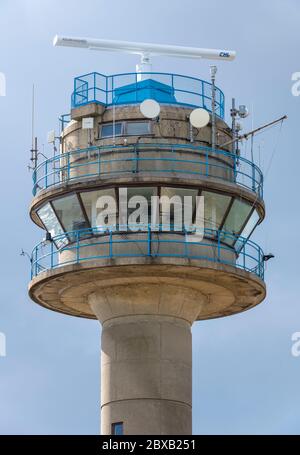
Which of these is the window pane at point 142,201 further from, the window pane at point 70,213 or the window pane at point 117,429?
the window pane at point 117,429

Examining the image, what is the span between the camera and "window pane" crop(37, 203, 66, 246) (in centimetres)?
7331

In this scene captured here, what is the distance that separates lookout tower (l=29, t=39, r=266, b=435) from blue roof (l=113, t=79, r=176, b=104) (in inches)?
1.4

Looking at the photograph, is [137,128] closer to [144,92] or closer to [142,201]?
[144,92]

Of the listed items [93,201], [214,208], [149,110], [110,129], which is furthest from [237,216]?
[110,129]

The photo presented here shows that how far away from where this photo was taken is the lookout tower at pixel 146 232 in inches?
2815

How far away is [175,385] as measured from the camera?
238 feet

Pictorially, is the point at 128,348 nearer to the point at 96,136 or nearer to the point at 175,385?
the point at 175,385

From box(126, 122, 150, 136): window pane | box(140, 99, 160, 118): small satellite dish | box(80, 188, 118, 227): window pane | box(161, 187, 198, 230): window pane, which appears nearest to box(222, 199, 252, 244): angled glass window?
box(161, 187, 198, 230): window pane

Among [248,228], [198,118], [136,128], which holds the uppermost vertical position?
[198,118]

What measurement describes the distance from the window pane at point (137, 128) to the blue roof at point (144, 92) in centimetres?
92

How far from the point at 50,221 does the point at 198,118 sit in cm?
648

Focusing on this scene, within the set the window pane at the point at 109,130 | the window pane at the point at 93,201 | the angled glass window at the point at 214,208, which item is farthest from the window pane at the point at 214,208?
the window pane at the point at 109,130

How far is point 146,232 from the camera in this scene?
235ft

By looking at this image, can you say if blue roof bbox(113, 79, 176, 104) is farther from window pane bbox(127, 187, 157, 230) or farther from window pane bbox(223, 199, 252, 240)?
window pane bbox(223, 199, 252, 240)
